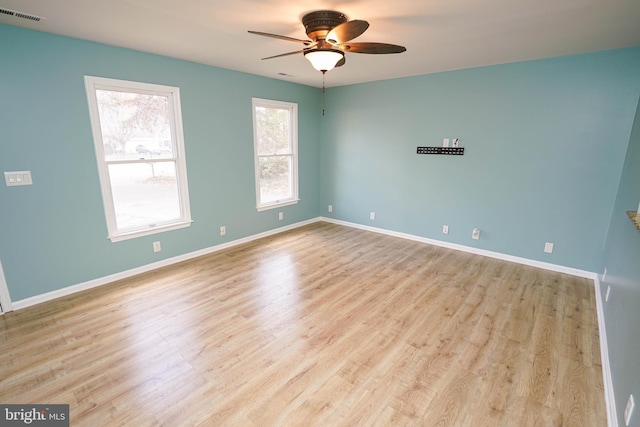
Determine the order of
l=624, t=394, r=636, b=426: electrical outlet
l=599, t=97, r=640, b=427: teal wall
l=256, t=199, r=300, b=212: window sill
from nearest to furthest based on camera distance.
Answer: l=624, t=394, r=636, b=426: electrical outlet, l=599, t=97, r=640, b=427: teal wall, l=256, t=199, r=300, b=212: window sill

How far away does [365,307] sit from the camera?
2.87m

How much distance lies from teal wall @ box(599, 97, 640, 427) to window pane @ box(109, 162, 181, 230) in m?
4.26

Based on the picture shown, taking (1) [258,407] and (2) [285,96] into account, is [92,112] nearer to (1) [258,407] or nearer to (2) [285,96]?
(2) [285,96]

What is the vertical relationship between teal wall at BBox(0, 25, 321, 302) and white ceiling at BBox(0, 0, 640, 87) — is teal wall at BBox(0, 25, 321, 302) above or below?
below

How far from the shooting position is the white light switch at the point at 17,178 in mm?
2582

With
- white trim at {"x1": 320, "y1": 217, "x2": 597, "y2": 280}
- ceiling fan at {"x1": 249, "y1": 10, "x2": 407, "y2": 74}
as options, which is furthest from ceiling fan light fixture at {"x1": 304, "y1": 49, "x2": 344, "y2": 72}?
white trim at {"x1": 320, "y1": 217, "x2": 597, "y2": 280}

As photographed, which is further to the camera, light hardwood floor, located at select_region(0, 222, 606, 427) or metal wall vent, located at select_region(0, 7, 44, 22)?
metal wall vent, located at select_region(0, 7, 44, 22)

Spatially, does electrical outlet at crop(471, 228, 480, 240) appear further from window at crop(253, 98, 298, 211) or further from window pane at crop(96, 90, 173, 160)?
window pane at crop(96, 90, 173, 160)

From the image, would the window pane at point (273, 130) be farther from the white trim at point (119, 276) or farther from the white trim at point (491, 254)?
the white trim at point (491, 254)

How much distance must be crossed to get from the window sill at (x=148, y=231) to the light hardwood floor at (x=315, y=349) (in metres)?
0.49

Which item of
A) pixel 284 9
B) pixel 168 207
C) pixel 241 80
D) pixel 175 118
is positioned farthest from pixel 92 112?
pixel 284 9

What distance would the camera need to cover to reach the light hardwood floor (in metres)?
1.76

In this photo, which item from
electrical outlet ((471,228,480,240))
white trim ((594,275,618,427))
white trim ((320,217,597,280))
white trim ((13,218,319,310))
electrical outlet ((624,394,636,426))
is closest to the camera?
electrical outlet ((624,394,636,426))

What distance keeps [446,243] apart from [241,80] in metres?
3.90
